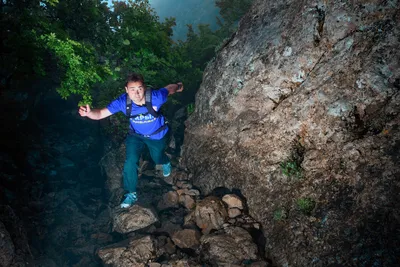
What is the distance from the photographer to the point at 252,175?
610 cm

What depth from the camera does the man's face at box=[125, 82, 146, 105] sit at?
608 cm

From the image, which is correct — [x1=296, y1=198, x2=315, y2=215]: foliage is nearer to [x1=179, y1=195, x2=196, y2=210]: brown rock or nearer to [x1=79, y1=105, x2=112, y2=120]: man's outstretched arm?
[x1=179, y1=195, x2=196, y2=210]: brown rock

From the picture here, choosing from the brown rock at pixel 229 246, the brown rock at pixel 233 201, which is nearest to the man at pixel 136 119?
the brown rock at pixel 233 201

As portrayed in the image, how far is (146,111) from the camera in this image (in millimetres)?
6547

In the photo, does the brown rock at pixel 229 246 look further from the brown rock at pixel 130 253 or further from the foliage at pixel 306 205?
the brown rock at pixel 130 253

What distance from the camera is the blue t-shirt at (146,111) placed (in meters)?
6.50

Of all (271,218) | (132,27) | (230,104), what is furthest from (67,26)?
(271,218)

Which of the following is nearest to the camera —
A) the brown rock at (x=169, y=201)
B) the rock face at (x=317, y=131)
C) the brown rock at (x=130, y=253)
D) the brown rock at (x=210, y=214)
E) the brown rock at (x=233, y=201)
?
the rock face at (x=317, y=131)

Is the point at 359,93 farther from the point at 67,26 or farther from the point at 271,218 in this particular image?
the point at 67,26

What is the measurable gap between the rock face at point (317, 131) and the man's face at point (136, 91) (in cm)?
264

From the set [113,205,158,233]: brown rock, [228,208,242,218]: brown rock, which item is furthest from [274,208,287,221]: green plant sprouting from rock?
[113,205,158,233]: brown rock

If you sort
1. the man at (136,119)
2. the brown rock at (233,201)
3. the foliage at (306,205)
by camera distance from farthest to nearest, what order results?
the man at (136,119) → the brown rock at (233,201) → the foliage at (306,205)

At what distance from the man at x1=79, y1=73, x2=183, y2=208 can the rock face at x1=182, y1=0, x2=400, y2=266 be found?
6.16 ft

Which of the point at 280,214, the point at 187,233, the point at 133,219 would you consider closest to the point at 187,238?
the point at 187,233
